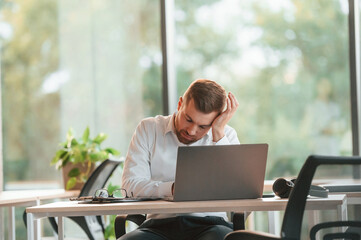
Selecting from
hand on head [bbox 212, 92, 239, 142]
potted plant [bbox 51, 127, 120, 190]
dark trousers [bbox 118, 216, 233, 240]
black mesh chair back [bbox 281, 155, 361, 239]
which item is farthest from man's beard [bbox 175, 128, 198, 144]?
potted plant [bbox 51, 127, 120, 190]

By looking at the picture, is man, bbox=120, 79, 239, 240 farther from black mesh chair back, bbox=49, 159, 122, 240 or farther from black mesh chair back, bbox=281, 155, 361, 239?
black mesh chair back, bbox=49, 159, 122, 240

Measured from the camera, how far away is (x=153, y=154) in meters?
2.99

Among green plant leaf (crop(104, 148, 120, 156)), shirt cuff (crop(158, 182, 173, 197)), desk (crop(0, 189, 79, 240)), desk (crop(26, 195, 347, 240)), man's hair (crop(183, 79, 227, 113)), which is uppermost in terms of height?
man's hair (crop(183, 79, 227, 113))

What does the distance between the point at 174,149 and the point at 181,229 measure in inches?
17.7

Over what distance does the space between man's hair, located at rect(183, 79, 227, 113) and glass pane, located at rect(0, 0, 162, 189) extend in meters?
2.45

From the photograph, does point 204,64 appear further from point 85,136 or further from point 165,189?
point 165,189

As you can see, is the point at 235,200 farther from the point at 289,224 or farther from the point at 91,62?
the point at 91,62

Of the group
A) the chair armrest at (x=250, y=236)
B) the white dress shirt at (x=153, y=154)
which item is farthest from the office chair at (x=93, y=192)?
the chair armrest at (x=250, y=236)

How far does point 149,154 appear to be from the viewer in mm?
3018

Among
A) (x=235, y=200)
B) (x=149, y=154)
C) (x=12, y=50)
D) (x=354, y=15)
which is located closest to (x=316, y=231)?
(x=235, y=200)

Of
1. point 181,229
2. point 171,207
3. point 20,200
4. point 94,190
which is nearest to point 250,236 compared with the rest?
point 171,207

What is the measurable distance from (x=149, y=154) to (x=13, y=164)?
9.06 feet

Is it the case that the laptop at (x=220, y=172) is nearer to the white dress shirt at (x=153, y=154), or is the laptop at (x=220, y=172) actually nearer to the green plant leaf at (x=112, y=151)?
the white dress shirt at (x=153, y=154)

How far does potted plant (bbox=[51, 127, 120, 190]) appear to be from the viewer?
477 cm
